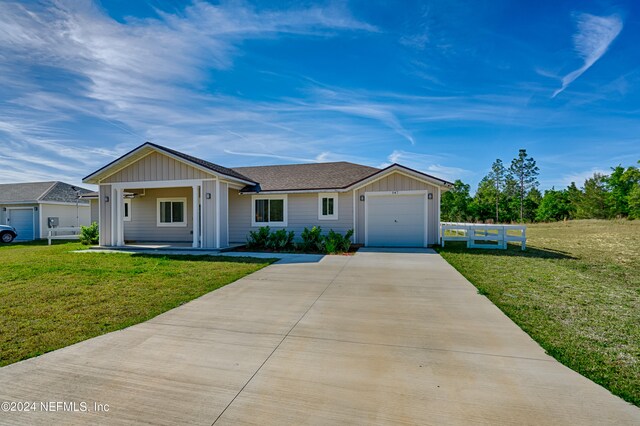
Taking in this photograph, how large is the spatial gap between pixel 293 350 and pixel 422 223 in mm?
11351

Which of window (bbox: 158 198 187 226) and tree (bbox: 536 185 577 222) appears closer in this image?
window (bbox: 158 198 187 226)

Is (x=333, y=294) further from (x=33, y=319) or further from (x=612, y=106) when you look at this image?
(x=612, y=106)

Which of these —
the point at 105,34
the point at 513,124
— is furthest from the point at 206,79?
the point at 513,124

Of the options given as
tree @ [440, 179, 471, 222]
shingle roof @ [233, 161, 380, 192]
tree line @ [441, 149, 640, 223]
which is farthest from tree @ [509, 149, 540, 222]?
shingle roof @ [233, 161, 380, 192]

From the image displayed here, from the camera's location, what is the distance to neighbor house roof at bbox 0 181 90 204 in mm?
21016

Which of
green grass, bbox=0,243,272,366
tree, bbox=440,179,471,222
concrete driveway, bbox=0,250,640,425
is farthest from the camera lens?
tree, bbox=440,179,471,222

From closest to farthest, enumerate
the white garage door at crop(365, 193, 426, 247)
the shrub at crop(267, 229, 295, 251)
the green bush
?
the shrub at crop(267, 229, 295, 251) < the white garage door at crop(365, 193, 426, 247) < the green bush

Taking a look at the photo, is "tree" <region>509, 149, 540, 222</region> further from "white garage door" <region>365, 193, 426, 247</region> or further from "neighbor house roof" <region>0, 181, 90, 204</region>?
"neighbor house roof" <region>0, 181, 90, 204</region>

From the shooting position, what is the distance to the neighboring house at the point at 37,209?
2089 cm

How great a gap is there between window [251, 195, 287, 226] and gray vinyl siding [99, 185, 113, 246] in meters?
6.66

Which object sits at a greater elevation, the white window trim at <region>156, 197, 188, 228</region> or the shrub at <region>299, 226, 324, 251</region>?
the white window trim at <region>156, 197, 188, 228</region>

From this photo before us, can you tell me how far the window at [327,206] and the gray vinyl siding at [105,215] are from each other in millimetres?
9898

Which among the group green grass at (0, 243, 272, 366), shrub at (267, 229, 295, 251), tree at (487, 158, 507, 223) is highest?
tree at (487, 158, 507, 223)

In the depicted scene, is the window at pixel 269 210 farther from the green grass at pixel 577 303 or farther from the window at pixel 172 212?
Answer: the green grass at pixel 577 303
